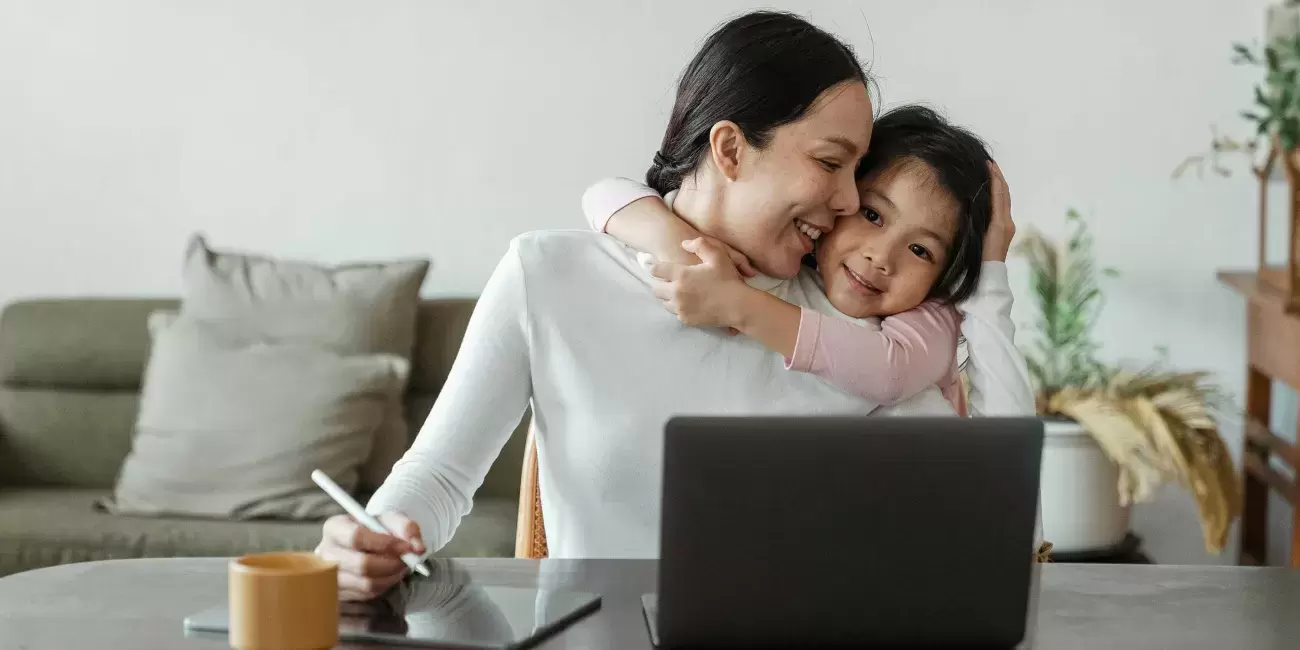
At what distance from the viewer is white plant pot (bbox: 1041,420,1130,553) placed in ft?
9.14

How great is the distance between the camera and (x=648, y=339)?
4.83 ft

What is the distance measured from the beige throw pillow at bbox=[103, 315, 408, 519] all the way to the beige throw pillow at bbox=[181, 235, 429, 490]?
0.04 meters

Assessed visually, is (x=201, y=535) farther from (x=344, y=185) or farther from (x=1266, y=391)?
→ (x=1266, y=391)

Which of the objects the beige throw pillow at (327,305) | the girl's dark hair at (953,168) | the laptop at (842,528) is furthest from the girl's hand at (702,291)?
the beige throw pillow at (327,305)

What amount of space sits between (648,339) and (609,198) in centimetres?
18

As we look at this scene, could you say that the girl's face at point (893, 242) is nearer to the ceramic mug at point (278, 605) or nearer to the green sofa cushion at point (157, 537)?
the ceramic mug at point (278, 605)

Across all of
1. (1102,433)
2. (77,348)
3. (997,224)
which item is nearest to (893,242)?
(997,224)

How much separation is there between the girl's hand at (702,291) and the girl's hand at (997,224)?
0.96 feet

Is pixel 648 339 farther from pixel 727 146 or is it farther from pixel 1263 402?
pixel 1263 402

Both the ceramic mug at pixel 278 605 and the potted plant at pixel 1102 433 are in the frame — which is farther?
the potted plant at pixel 1102 433

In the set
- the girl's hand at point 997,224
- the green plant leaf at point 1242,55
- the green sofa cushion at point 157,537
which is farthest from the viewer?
the green plant leaf at point 1242,55


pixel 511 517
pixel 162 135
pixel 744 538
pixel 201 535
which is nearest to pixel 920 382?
pixel 744 538

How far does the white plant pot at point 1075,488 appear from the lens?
2.79 meters

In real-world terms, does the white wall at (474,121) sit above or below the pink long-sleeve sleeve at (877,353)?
above
